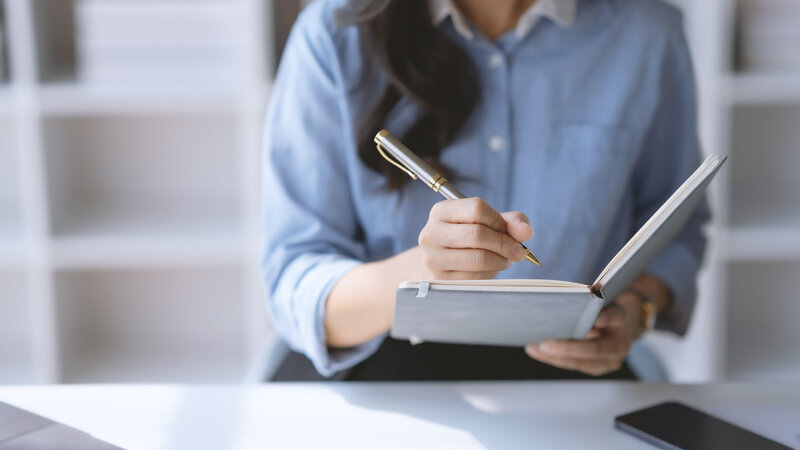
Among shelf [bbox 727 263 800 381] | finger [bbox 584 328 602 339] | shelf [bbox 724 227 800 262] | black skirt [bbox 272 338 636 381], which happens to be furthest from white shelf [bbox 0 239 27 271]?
shelf [bbox 727 263 800 381]

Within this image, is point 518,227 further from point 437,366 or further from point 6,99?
point 6,99

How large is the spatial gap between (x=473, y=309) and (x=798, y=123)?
1.46 metres

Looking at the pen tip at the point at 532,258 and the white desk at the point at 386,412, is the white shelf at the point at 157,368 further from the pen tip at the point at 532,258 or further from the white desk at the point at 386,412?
the pen tip at the point at 532,258

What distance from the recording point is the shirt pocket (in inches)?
34.0

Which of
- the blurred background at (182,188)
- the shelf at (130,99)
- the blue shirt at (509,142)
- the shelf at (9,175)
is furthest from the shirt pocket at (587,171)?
the shelf at (9,175)

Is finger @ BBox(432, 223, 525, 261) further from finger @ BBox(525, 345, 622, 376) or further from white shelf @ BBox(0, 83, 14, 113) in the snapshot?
white shelf @ BBox(0, 83, 14, 113)

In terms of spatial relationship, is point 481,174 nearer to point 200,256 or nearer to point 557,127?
point 557,127

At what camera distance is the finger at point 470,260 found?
1.98ft

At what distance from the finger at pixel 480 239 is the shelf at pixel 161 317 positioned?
4.47 feet

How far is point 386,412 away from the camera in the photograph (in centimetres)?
71

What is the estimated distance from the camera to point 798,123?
5.76ft

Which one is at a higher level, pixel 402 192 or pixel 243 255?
pixel 402 192

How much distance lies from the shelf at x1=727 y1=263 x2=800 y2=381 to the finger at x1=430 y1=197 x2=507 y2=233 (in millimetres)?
1395

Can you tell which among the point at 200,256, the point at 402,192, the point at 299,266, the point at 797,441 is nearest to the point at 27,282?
the point at 200,256
